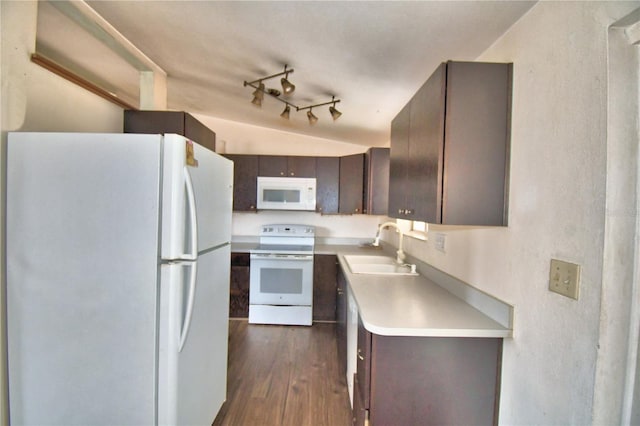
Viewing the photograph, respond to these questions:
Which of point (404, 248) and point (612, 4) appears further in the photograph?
point (404, 248)

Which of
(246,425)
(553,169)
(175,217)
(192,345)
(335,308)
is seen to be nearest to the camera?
(553,169)

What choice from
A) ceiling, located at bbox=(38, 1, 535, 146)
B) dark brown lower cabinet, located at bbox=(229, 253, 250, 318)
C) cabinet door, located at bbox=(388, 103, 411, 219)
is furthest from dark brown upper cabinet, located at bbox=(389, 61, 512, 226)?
dark brown lower cabinet, located at bbox=(229, 253, 250, 318)

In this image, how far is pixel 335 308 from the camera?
3293 millimetres

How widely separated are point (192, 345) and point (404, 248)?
1.99 metres

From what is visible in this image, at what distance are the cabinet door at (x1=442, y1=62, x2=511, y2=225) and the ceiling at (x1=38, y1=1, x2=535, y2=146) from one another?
0.87ft

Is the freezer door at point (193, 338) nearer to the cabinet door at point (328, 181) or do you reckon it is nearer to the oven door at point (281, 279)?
the oven door at point (281, 279)

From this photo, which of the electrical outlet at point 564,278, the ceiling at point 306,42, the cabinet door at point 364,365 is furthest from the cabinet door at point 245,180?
the electrical outlet at point 564,278

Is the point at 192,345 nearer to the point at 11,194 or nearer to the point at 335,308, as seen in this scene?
the point at 11,194

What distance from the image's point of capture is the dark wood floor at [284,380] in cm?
183

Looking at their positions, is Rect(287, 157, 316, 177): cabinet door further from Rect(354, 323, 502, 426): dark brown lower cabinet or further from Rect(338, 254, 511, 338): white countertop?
Rect(354, 323, 502, 426): dark brown lower cabinet

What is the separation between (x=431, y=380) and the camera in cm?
125

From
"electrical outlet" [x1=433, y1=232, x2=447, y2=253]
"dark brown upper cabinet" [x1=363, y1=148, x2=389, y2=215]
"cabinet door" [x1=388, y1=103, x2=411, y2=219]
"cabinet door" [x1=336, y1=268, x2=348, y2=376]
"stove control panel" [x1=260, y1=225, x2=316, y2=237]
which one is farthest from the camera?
"stove control panel" [x1=260, y1=225, x2=316, y2=237]

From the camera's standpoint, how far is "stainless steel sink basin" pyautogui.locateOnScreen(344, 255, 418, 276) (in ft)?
7.46

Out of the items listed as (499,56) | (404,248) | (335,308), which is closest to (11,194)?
(499,56)
